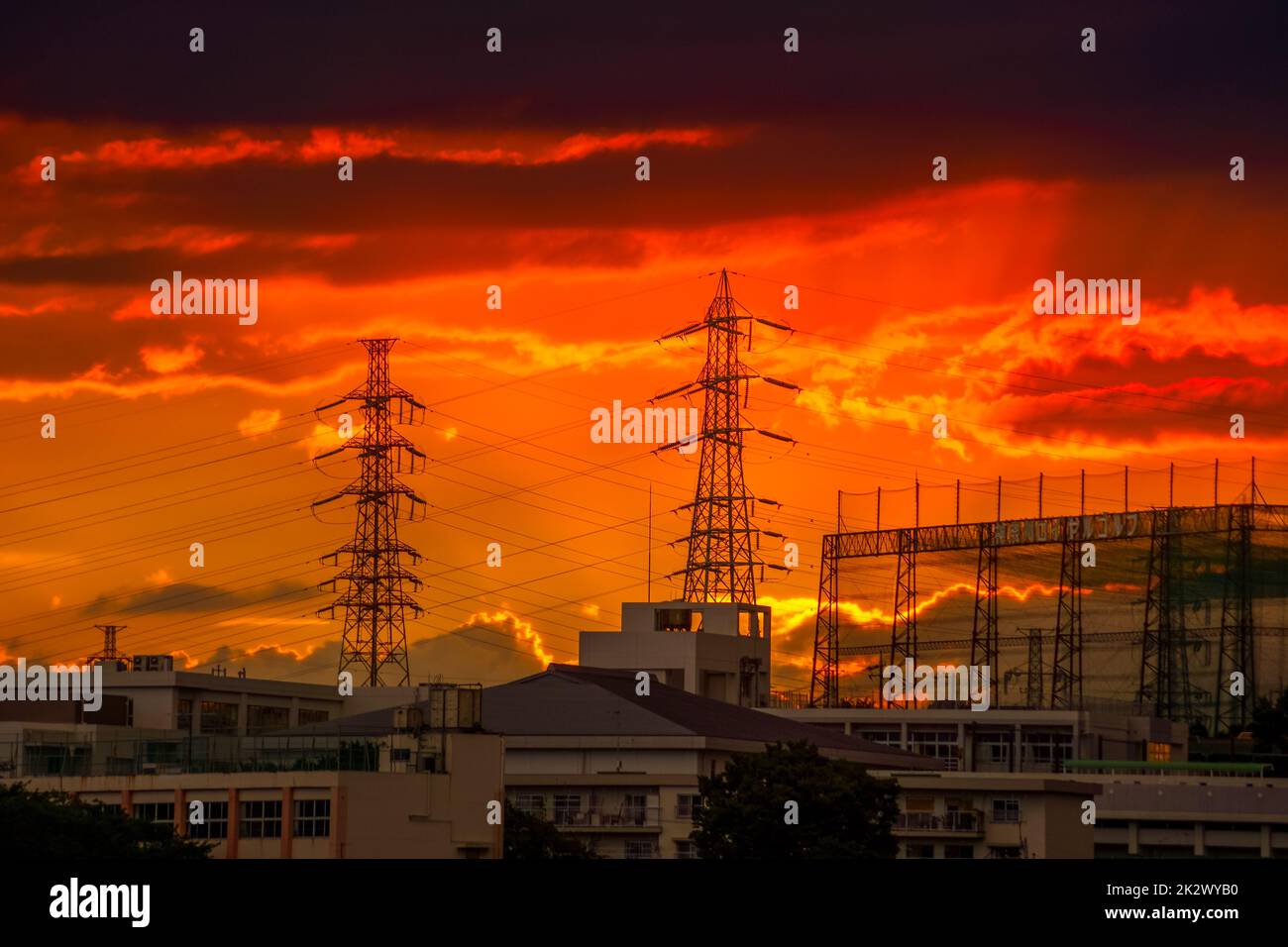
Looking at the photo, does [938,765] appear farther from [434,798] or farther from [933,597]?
[434,798]

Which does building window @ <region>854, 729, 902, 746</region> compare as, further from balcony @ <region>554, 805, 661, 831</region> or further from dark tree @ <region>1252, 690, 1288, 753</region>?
balcony @ <region>554, 805, 661, 831</region>

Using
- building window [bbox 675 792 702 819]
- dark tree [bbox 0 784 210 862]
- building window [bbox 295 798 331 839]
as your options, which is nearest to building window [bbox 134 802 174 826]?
dark tree [bbox 0 784 210 862]

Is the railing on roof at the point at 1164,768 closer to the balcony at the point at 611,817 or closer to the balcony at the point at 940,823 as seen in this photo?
the balcony at the point at 940,823

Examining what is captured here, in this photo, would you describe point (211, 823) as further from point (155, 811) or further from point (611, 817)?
point (611, 817)

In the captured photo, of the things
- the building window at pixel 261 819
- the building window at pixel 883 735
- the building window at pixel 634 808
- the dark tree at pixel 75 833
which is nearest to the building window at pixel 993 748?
the building window at pixel 883 735

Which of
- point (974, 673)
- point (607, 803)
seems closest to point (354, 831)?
point (607, 803)
